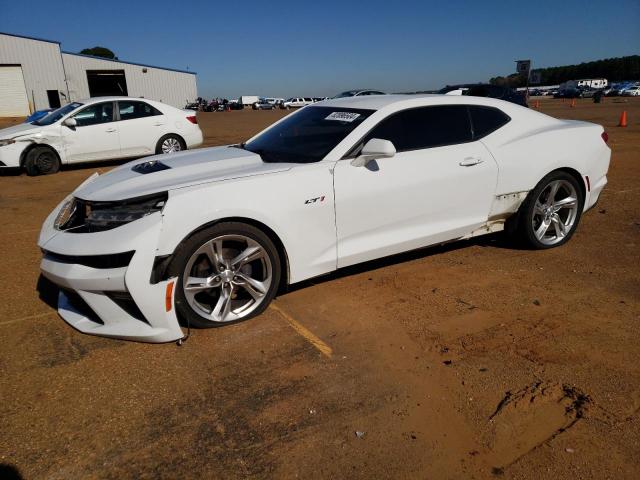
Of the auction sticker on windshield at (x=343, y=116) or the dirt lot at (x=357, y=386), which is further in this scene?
the auction sticker on windshield at (x=343, y=116)

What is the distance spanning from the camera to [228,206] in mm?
3162

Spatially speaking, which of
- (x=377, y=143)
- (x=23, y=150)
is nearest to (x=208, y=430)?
(x=377, y=143)

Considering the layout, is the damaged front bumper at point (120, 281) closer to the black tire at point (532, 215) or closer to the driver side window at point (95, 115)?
the black tire at point (532, 215)

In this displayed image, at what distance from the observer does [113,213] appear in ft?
10.2

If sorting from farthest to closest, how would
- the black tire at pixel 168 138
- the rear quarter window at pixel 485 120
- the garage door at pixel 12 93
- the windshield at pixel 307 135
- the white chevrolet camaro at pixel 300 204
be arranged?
the garage door at pixel 12 93
the black tire at pixel 168 138
the rear quarter window at pixel 485 120
the windshield at pixel 307 135
the white chevrolet camaro at pixel 300 204

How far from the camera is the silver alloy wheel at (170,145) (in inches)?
427

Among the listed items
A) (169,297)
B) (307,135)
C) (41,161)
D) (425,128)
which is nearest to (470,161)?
(425,128)

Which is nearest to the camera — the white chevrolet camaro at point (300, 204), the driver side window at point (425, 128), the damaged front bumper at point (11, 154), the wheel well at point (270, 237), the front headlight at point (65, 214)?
the white chevrolet camaro at point (300, 204)

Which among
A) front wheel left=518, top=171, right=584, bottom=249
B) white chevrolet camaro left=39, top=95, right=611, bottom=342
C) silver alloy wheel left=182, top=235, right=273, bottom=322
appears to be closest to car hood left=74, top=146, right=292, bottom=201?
white chevrolet camaro left=39, top=95, right=611, bottom=342

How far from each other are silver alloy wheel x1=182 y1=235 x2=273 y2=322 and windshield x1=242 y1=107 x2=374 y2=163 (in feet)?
2.76

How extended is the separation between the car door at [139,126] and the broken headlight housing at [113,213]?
25.2 feet

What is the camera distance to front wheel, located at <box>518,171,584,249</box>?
4.58m

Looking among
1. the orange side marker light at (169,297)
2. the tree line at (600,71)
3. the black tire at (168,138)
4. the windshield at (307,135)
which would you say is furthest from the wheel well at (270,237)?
the tree line at (600,71)

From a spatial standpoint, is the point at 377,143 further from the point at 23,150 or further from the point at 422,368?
the point at 23,150
